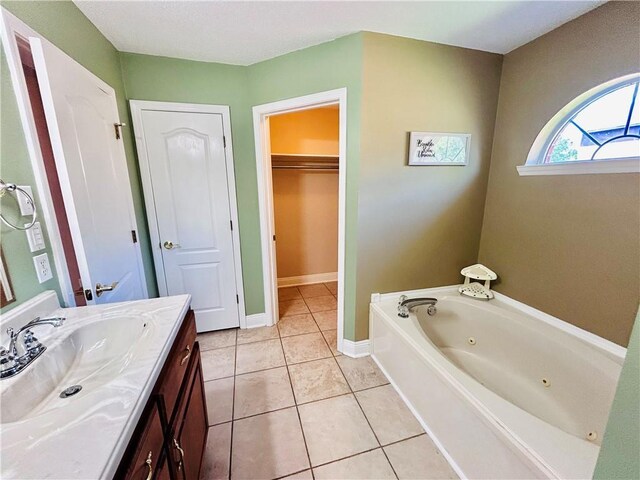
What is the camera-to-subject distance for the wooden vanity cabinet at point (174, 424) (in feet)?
2.06

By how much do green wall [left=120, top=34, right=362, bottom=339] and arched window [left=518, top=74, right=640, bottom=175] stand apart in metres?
1.30

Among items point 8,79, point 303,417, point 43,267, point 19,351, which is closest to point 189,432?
point 19,351

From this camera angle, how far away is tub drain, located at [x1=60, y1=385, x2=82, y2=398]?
79 centimetres

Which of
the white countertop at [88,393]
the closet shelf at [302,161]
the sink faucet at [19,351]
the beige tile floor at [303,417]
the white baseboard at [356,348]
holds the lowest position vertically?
the beige tile floor at [303,417]

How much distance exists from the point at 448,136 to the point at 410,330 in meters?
1.45

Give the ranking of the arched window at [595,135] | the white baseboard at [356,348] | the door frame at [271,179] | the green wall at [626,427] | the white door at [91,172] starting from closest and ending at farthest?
the green wall at [626,427] < the white door at [91,172] < the arched window at [595,135] < the door frame at [271,179] < the white baseboard at [356,348]

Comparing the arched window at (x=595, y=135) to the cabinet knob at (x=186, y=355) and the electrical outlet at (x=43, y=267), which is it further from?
the electrical outlet at (x=43, y=267)

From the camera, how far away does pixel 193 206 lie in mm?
2172

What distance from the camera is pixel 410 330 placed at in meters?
1.72

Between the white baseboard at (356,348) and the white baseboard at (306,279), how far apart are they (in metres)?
1.61

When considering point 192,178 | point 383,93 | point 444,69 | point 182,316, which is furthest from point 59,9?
point 444,69

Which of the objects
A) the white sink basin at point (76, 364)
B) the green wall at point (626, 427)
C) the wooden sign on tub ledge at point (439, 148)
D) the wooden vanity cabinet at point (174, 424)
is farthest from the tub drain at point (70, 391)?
the wooden sign on tub ledge at point (439, 148)

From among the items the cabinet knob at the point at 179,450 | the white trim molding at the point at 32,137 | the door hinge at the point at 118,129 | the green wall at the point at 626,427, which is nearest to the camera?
the green wall at the point at 626,427

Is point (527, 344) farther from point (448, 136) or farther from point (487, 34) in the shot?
point (487, 34)
